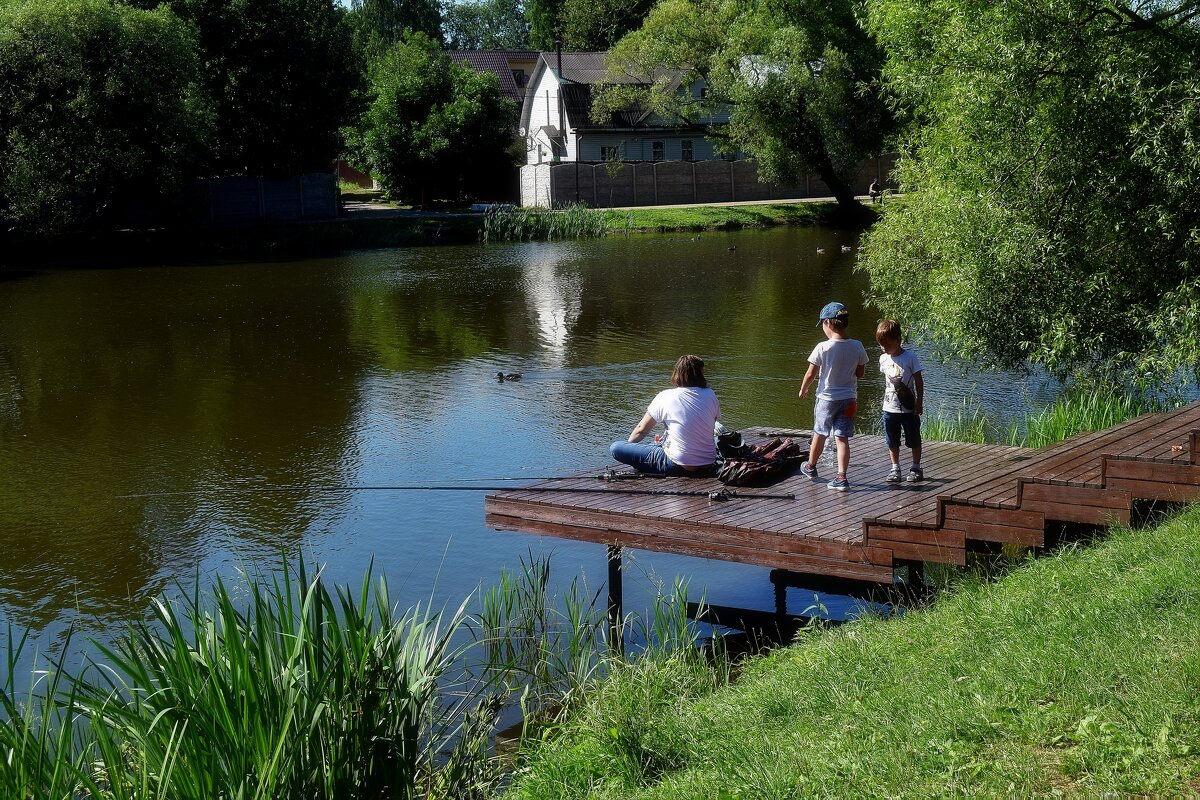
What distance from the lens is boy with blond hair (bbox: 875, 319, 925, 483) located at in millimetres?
9594

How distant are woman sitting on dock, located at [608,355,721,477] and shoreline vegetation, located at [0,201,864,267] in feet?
113

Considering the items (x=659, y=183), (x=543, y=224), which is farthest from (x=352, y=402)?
(x=659, y=183)

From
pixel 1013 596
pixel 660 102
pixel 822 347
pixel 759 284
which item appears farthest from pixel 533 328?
pixel 660 102

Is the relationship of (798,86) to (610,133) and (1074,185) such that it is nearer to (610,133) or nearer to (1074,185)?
(610,133)

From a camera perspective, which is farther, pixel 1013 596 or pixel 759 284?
pixel 759 284

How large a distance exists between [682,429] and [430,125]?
46.4m

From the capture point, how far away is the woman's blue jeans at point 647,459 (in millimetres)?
10742

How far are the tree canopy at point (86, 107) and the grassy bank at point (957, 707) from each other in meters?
38.3

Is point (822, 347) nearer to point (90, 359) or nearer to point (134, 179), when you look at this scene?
point (90, 359)

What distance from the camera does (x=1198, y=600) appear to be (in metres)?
6.23

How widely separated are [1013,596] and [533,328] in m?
19.4

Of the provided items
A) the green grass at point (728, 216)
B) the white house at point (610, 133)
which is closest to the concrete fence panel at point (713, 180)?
the white house at point (610, 133)

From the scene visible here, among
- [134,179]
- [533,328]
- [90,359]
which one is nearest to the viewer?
[90,359]


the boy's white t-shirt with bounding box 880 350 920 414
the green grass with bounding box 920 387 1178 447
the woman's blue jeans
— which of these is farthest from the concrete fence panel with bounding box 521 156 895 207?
the boy's white t-shirt with bounding box 880 350 920 414
